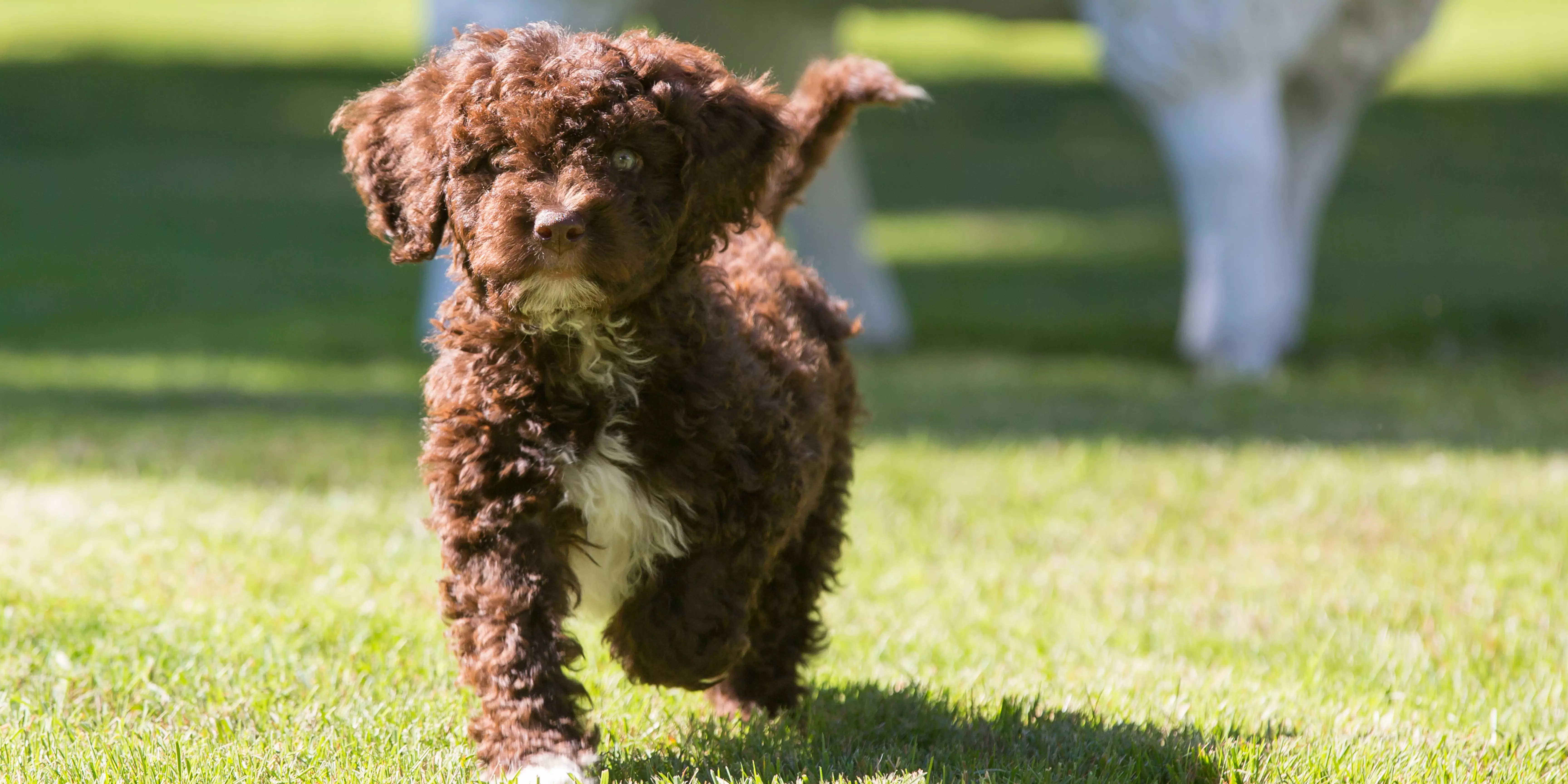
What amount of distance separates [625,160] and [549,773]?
1139 mm

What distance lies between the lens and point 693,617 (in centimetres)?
351

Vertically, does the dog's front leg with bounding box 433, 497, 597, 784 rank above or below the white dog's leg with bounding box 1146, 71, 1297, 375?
above

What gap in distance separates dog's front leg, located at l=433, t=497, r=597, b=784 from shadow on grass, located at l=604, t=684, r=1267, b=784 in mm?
252

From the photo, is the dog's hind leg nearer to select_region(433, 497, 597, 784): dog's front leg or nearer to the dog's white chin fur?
select_region(433, 497, 597, 784): dog's front leg

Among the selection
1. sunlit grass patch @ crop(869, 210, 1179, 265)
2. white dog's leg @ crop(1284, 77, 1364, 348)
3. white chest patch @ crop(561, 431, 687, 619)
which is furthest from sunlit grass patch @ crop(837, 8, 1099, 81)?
white chest patch @ crop(561, 431, 687, 619)

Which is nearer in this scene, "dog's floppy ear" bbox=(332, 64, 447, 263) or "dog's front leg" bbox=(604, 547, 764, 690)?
"dog's floppy ear" bbox=(332, 64, 447, 263)

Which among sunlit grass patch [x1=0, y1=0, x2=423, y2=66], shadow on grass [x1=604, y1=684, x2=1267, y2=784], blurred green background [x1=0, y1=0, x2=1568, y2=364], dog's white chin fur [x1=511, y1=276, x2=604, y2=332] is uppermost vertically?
dog's white chin fur [x1=511, y1=276, x2=604, y2=332]

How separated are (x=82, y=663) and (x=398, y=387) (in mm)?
4736

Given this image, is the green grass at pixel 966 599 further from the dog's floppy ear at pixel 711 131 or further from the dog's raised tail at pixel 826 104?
the dog's raised tail at pixel 826 104

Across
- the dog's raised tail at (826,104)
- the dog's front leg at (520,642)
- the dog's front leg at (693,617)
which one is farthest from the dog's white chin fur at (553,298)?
the dog's raised tail at (826,104)

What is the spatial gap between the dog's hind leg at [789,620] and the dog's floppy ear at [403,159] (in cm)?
112

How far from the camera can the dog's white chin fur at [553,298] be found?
3213 mm

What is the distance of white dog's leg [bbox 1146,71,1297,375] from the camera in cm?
819

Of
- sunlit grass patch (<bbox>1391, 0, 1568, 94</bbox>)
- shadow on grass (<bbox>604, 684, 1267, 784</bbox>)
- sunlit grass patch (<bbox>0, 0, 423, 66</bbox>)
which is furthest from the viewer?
sunlit grass patch (<bbox>0, 0, 423, 66</bbox>)
